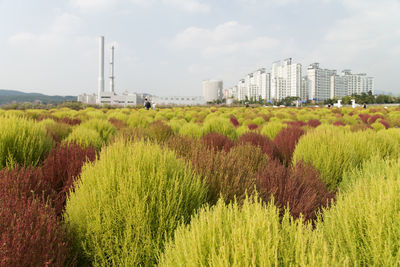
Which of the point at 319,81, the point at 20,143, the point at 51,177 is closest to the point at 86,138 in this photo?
the point at 20,143

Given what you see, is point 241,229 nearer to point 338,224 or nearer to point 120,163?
point 338,224

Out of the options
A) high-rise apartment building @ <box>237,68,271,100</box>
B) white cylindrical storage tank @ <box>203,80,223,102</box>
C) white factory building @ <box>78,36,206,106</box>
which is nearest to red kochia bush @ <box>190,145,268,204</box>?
white factory building @ <box>78,36,206,106</box>

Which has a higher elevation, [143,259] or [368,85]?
[368,85]

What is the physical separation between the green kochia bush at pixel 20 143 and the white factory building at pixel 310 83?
14116 centimetres

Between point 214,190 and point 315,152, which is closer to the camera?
point 214,190

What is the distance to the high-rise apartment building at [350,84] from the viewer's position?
145875 millimetres

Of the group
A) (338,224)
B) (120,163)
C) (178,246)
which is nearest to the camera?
(178,246)

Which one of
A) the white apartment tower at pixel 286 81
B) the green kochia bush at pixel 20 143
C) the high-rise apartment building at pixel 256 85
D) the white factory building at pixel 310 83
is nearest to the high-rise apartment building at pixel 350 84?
the white factory building at pixel 310 83

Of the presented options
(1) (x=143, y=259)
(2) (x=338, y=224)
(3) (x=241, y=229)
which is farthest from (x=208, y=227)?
(2) (x=338, y=224)

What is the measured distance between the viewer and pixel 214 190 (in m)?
2.81

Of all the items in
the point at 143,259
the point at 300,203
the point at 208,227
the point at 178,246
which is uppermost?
the point at 208,227

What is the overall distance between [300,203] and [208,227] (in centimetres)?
178

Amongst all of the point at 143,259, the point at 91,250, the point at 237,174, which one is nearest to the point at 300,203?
the point at 237,174

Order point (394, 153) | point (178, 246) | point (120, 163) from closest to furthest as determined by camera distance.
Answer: point (178, 246)
point (120, 163)
point (394, 153)
